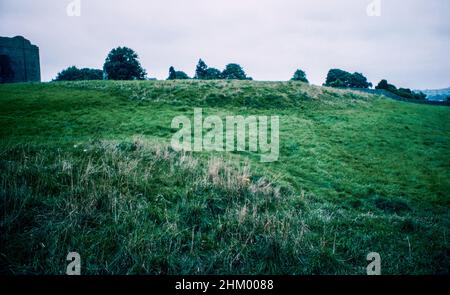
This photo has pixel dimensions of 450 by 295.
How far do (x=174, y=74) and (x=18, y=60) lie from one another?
34960 mm

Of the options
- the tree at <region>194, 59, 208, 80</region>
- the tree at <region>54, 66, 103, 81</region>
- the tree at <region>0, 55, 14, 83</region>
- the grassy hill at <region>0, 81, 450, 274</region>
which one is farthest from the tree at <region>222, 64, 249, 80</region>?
the grassy hill at <region>0, 81, 450, 274</region>

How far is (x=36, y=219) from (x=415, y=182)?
12315 millimetres

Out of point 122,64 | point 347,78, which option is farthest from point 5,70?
point 347,78

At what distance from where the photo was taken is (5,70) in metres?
47.0

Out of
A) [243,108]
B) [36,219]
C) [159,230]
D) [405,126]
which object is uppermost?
[243,108]

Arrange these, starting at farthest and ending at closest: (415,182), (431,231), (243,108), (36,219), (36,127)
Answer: (243,108) → (36,127) → (415,182) → (431,231) → (36,219)

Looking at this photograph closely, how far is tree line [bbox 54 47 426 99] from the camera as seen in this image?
56.2 meters

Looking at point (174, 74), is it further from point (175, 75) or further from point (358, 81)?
point (358, 81)

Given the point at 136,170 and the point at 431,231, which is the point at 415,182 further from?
the point at 136,170

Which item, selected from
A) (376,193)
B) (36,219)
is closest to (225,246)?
(36,219)

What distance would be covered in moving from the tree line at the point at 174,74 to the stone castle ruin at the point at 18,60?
1084 cm

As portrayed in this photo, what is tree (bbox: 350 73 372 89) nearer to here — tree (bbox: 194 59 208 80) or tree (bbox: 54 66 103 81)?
tree (bbox: 194 59 208 80)

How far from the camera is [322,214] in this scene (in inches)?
245
